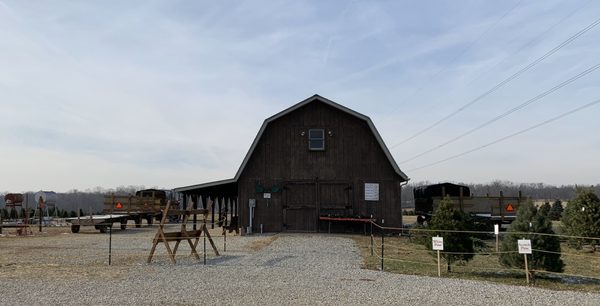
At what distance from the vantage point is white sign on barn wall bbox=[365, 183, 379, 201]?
24297 mm

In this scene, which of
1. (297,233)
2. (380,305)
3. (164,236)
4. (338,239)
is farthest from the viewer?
(297,233)

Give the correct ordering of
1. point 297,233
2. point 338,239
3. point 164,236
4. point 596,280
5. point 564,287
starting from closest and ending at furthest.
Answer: point 564,287 → point 596,280 → point 164,236 → point 338,239 → point 297,233

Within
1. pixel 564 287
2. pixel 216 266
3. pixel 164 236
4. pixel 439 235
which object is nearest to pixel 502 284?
pixel 564 287

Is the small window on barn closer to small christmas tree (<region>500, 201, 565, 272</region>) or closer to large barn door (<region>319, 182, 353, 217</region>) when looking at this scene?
large barn door (<region>319, 182, 353, 217</region>)

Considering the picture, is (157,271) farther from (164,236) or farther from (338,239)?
(338,239)

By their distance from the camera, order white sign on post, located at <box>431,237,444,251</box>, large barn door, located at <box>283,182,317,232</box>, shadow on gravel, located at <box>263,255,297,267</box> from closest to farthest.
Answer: white sign on post, located at <box>431,237,444,251</box> < shadow on gravel, located at <box>263,255,297,267</box> < large barn door, located at <box>283,182,317,232</box>

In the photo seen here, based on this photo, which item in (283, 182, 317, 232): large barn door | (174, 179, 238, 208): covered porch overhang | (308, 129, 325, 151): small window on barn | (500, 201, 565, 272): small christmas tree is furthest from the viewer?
(174, 179, 238, 208): covered porch overhang

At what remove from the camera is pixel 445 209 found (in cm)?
1318

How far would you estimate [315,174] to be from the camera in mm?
24578

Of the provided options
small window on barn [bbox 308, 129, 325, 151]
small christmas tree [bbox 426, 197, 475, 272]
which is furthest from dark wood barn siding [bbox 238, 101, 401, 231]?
small christmas tree [bbox 426, 197, 475, 272]

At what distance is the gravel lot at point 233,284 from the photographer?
8.81 meters

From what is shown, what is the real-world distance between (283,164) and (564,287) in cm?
1567

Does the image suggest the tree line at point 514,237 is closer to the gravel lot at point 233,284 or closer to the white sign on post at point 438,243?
the white sign on post at point 438,243

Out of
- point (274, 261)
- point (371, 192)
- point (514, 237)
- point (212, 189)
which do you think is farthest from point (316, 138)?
point (514, 237)
